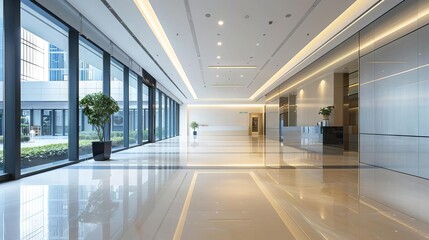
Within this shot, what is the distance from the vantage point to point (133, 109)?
43.3 feet

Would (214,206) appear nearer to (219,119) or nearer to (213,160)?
(213,160)

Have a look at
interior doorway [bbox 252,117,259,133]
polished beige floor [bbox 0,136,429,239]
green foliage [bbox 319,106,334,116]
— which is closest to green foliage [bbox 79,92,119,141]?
polished beige floor [bbox 0,136,429,239]

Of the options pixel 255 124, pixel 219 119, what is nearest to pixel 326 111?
pixel 219 119

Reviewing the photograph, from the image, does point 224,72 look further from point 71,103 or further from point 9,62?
point 9,62

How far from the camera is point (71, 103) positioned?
299 inches

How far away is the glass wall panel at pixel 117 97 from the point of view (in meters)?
10.7

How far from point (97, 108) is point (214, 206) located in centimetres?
579

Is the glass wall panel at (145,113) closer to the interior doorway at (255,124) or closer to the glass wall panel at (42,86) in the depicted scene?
the glass wall panel at (42,86)

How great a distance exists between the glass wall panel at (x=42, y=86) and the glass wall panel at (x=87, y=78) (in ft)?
2.24

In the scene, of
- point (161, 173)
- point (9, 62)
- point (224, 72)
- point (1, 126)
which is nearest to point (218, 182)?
point (161, 173)

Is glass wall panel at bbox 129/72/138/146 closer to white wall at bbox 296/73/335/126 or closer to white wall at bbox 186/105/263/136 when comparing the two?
white wall at bbox 296/73/335/126

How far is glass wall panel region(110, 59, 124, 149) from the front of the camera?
1068cm

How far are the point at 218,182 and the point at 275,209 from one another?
1.74m

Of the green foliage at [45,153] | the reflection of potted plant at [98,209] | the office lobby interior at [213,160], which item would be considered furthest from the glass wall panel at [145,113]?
the reflection of potted plant at [98,209]
